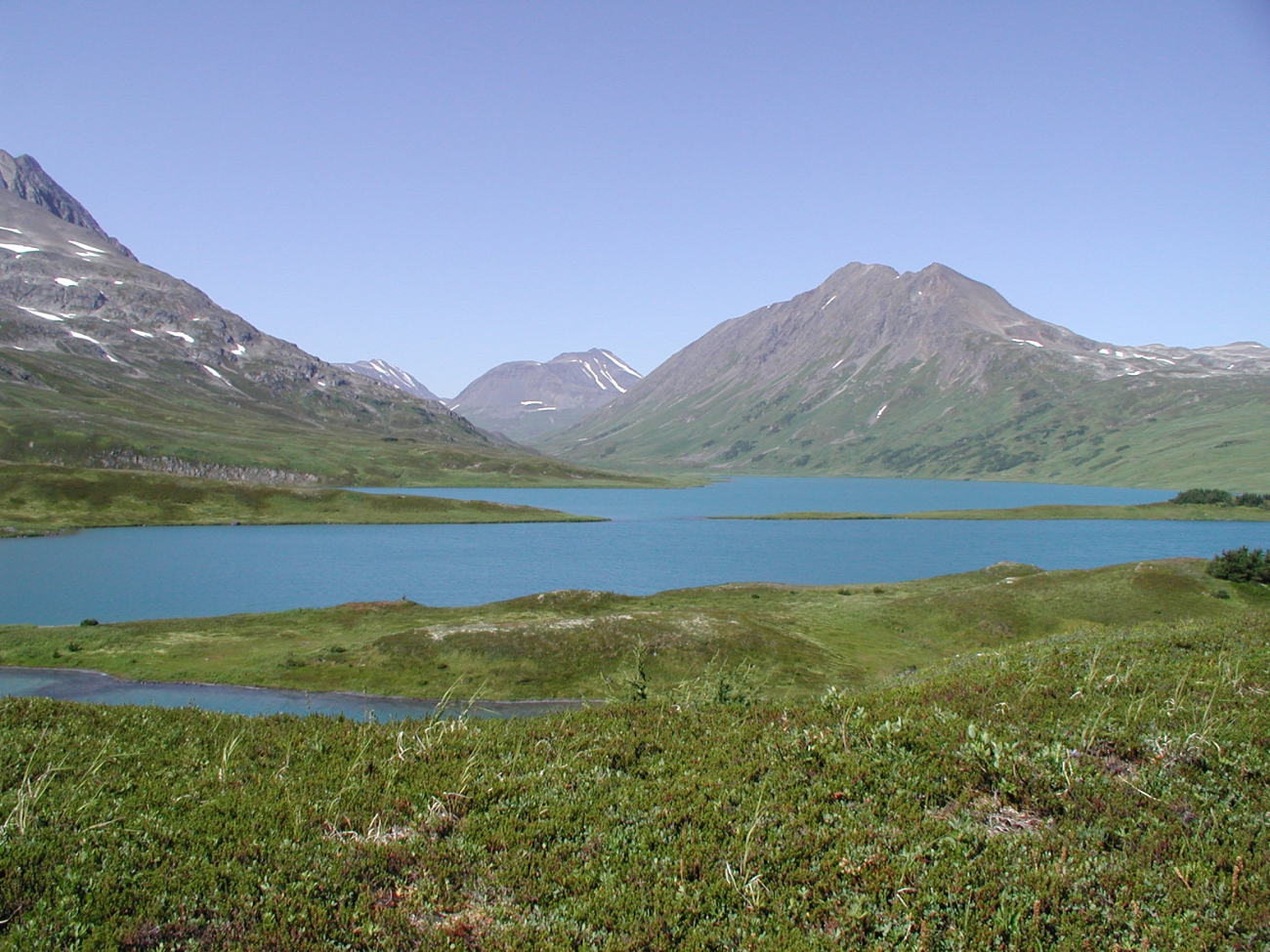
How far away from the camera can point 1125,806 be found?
38.8ft

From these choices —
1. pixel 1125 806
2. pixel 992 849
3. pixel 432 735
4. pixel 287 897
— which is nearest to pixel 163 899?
pixel 287 897

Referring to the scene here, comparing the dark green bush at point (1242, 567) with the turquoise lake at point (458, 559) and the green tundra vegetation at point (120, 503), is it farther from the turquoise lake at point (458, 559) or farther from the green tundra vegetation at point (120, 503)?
the green tundra vegetation at point (120, 503)

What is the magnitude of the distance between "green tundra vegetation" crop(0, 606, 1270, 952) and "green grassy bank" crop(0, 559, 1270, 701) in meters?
36.3

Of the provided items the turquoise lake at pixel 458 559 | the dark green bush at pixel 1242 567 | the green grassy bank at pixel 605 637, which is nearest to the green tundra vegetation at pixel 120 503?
the turquoise lake at pixel 458 559

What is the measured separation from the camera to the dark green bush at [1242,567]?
72.2 metres

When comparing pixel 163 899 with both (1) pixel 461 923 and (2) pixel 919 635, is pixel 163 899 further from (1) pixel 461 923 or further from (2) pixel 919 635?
(2) pixel 919 635

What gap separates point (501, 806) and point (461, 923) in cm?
314

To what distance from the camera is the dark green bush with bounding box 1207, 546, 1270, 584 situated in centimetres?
7219

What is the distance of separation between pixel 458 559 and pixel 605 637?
80.8 metres

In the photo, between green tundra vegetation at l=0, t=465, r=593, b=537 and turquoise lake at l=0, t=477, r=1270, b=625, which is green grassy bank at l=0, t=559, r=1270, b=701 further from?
green tundra vegetation at l=0, t=465, r=593, b=537

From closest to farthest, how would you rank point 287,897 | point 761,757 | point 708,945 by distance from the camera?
point 708,945
point 287,897
point 761,757

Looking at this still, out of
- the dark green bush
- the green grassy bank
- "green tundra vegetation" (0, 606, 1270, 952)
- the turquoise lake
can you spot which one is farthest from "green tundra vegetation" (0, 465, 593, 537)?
the dark green bush

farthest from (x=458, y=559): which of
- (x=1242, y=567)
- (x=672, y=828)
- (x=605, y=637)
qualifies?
(x=672, y=828)

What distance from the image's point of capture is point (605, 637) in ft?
219
